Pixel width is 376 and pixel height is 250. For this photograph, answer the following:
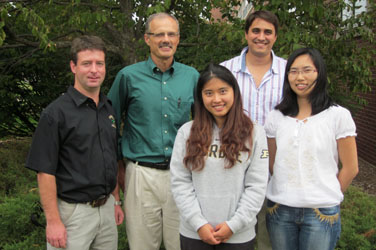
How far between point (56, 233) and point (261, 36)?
2037 mm

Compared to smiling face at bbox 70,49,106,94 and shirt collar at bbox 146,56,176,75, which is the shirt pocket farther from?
smiling face at bbox 70,49,106,94

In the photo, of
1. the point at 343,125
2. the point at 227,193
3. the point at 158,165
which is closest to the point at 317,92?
the point at 343,125

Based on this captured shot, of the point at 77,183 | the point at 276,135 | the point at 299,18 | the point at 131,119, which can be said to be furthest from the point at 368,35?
the point at 77,183

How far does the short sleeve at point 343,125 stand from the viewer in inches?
89.2

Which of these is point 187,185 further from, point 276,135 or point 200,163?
point 276,135

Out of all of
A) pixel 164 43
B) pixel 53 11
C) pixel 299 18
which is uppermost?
pixel 53 11

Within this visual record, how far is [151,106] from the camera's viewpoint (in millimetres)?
2742

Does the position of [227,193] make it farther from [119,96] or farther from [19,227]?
[19,227]

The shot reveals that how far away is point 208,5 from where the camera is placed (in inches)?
212

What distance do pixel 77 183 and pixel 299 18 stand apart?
12.6 feet

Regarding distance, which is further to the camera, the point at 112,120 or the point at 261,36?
Answer: the point at 261,36

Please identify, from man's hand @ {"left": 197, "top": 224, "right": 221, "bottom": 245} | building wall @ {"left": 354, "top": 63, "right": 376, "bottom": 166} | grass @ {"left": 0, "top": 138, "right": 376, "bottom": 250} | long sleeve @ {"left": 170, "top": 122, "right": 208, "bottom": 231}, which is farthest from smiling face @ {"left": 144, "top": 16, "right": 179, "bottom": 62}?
building wall @ {"left": 354, "top": 63, "right": 376, "bottom": 166}

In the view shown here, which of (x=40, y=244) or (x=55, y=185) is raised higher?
(x=55, y=185)

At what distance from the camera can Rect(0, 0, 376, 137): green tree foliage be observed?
4508 mm
